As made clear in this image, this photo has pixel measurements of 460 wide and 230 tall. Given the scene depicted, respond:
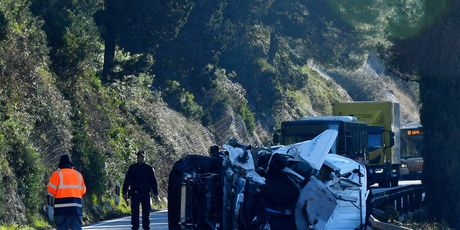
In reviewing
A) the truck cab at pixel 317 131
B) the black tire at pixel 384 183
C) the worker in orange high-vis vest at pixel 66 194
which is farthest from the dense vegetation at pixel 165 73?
the worker in orange high-vis vest at pixel 66 194

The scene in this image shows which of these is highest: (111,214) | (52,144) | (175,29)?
(175,29)

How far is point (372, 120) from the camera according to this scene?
47.1 m

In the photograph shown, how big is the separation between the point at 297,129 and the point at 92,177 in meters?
6.56

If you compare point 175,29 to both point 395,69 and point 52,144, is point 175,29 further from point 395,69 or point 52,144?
point 52,144

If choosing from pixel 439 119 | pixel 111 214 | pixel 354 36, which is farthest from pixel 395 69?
pixel 354 36

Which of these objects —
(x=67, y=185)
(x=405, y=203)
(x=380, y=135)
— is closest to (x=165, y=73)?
(x=380, y=135)

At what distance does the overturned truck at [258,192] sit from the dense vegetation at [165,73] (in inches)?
276

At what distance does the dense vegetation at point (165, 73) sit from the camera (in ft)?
101

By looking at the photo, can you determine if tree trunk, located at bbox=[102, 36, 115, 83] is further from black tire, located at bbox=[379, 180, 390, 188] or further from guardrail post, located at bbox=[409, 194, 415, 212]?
guardrail post, located at bbox=[409, 194, 415, 212]

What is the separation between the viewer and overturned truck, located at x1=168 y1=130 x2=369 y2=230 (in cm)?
2039

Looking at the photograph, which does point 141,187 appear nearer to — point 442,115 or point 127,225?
point 127,225

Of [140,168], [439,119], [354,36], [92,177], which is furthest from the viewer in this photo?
[354,36]

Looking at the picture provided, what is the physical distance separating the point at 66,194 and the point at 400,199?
17.0 m

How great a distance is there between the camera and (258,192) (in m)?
20.5
